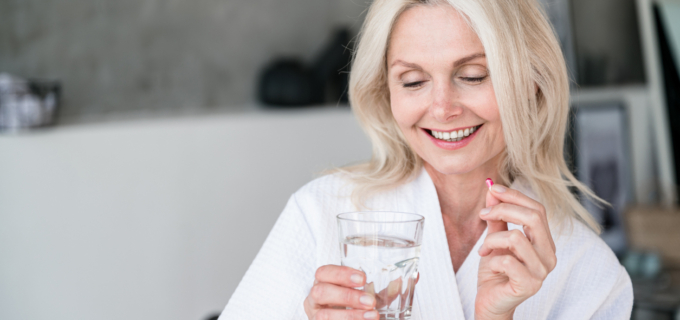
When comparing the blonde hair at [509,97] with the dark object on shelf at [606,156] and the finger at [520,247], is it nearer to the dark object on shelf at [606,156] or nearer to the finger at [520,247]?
the finger at [520,247]

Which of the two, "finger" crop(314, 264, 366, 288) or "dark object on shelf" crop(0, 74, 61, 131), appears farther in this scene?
"dark object on shelf" crop(0, 74, 61, 131)

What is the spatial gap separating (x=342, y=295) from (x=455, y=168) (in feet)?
1.61

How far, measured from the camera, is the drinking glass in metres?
0.84

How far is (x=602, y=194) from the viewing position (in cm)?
366

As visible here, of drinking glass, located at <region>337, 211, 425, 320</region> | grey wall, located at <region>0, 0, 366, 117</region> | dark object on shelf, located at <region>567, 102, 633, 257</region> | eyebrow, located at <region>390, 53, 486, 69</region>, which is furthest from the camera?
dark object on shelf, located at <region>567, 102, 633, 257</region>

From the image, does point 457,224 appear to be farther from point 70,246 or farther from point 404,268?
point 70,246

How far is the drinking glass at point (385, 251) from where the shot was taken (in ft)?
2.77

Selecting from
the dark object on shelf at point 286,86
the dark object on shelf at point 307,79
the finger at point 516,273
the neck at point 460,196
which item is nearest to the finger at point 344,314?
the finger at point 516,273

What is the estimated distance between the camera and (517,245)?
0.93 meters

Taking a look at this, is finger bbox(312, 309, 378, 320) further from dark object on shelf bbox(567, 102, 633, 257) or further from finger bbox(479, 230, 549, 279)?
dark object on shelf bbox(567, 102, 633, 257)

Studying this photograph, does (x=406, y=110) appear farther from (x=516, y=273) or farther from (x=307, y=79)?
(x=307, y=79)

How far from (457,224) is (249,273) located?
0.54 metres

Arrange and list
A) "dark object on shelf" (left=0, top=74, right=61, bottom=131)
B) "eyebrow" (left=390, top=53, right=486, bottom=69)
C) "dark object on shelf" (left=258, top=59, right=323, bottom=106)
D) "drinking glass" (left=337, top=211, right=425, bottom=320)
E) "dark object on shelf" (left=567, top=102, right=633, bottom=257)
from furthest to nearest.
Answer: "dark object on shelf" (left=567, top=102, right=633, bottom=257), "dark object on shelf" (left=258, top=59, right=323, bottom=106), "dark object on shelf" (left=0, top=74, right=61, bottom=131), "eyebrow" (left=390, top=53, right=486, bottom=69), "drinking glass" (left=337, top=211, right=425, bottom=320)

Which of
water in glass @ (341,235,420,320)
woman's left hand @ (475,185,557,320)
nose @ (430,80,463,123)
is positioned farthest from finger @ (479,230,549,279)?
nose @ (430,80,463,123)
